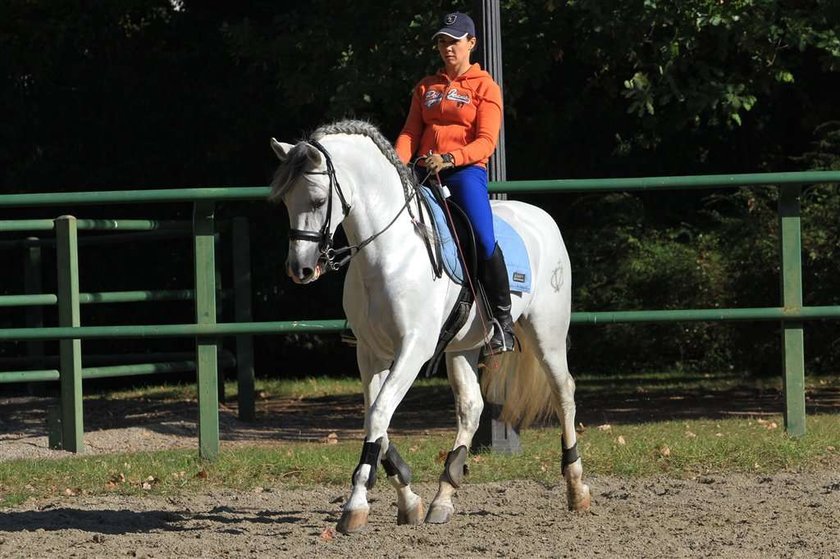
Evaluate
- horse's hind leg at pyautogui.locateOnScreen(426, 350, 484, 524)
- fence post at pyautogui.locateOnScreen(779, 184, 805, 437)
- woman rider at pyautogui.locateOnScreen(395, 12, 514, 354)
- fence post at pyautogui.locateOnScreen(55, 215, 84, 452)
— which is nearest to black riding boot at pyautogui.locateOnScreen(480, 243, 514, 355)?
woman rider at pyautogui.locateOnScreen(395, 12, 514, 354)

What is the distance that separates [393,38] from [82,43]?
6.27 metres

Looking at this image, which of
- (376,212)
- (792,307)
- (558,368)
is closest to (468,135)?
(376,212)

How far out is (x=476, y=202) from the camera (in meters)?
6.55

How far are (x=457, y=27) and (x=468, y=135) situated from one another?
53cm

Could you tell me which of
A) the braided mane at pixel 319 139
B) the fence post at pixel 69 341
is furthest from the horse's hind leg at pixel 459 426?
the fence post at pixel 69 341

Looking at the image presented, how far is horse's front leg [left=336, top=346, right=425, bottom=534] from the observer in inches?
230

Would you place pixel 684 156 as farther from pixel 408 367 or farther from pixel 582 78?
pixel 408 367

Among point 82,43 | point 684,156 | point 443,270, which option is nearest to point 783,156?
point 684,156

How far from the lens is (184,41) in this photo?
16.5 metres

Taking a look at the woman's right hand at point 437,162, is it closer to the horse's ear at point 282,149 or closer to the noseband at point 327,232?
the noseband at point 327,232

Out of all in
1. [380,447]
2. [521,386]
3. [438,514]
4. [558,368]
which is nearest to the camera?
[380,447]

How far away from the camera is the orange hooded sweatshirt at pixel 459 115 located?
21.4ft

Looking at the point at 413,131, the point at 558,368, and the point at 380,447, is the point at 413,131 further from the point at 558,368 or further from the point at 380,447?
the point at 380,447

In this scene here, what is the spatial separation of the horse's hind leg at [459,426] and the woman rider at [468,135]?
34 cm
